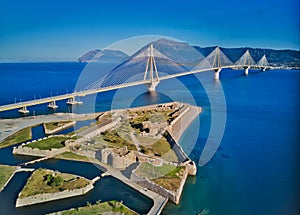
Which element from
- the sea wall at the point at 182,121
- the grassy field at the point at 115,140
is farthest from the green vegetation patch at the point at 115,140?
the sea wall at the point at 182,121

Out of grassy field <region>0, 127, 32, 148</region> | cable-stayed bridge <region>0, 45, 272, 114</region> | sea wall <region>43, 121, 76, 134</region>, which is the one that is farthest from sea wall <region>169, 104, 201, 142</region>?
cable-stayed bridge <region>0, 45, 272, 114</region>

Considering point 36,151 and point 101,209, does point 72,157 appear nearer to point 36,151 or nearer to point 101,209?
point 36,151

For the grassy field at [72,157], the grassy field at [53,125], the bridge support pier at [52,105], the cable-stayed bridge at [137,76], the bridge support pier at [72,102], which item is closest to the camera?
the grassy field at [72,157]

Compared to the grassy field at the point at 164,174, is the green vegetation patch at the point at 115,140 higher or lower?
lower

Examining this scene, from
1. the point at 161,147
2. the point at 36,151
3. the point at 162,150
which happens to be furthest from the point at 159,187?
the point at 36,151

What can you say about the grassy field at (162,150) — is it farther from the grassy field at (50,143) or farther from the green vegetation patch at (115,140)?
the grassy field at (50,143)

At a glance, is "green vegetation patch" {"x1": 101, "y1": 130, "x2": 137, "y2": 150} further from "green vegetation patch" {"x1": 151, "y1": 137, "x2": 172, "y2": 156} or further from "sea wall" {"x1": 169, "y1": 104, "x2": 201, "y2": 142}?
"sea wall" {"x1": 169, "y1": 104, "x2": 201, "y2": 142}

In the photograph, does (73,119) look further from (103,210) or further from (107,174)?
(103,210)
